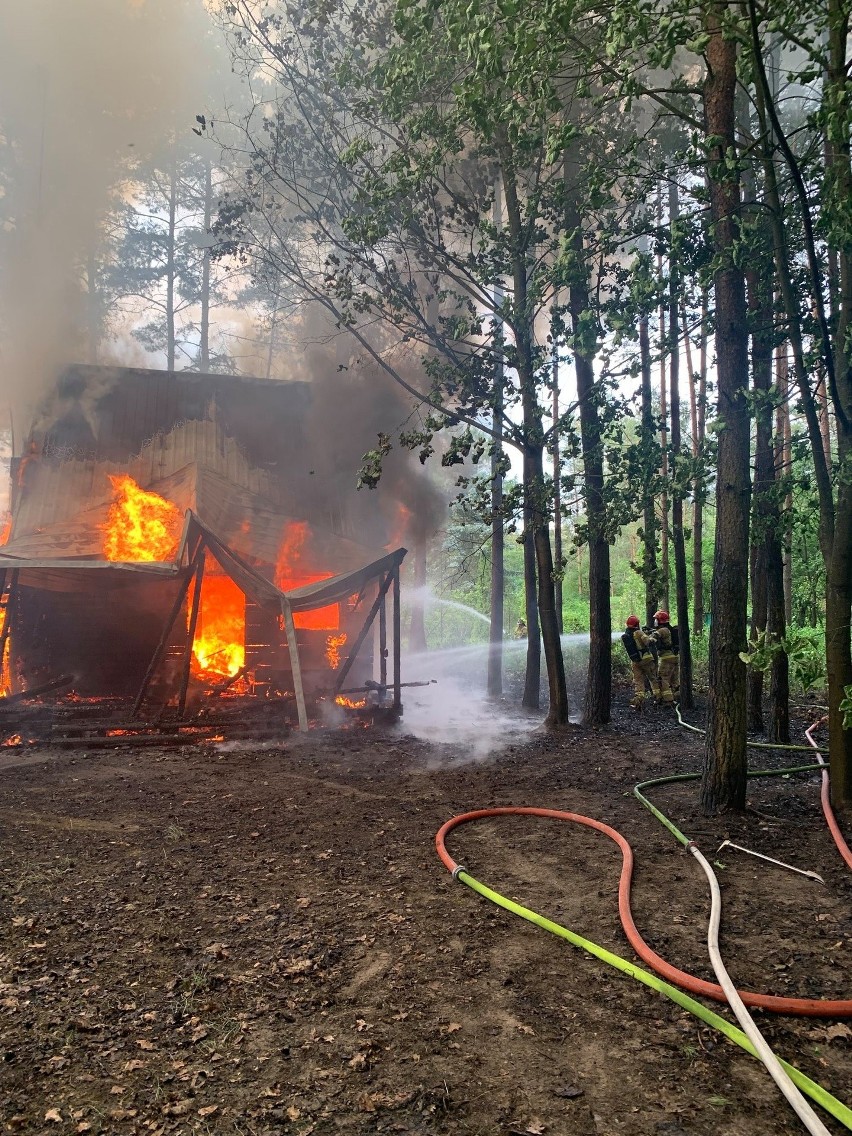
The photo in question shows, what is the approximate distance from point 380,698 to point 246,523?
5.42 m

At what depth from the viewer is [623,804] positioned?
24.1 feet

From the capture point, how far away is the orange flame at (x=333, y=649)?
50.8 ft

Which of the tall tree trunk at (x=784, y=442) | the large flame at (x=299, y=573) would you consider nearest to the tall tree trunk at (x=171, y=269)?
the large flame at (x=299, y=573)

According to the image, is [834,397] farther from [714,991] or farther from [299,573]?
[299,573]

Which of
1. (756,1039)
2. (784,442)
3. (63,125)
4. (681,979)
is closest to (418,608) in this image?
(784,442)

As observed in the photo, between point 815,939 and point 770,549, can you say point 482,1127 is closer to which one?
point 815,939

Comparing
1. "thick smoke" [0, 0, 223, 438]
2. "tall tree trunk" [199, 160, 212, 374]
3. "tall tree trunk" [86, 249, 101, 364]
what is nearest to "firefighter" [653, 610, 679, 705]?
"thick smoke" [0, 0, 223, 438]

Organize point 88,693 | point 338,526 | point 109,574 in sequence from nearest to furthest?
point 109,574 → point 88,693 → point 338,526

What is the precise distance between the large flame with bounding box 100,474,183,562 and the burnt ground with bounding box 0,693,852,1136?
23.3 ft

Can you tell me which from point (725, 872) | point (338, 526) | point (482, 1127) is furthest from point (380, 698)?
point (482, 1127)

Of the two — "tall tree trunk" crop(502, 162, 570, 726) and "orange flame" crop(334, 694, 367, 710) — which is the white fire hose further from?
"orange flame" crop(334, 694, 367, 710)

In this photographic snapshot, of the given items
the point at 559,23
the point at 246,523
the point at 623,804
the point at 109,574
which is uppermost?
the point at 559,23

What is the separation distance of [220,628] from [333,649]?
2650 mm

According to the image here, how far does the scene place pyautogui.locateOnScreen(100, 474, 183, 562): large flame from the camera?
14250mm
